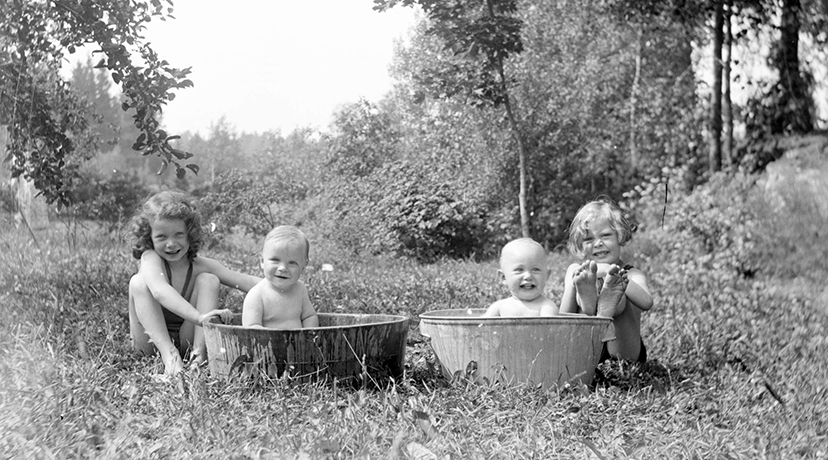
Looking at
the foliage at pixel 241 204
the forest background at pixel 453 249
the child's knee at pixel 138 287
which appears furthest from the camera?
the foliage at pixel 241 204

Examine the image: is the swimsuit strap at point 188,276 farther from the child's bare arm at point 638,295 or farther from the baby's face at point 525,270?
the child's bare arm at point 638,295

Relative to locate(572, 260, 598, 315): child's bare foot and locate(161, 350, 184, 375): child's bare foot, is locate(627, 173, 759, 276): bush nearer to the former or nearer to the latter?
locate(572, 260, 598, 315): child's bare foot

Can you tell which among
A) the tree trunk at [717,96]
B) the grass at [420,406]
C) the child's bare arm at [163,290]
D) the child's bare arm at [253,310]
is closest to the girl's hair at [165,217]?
the child's bare arm at [163,290]

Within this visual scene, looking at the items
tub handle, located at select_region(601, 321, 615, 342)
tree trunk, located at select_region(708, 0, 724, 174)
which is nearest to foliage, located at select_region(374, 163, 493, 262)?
tree trunk, located at select_region(708, 0, 724, 174)

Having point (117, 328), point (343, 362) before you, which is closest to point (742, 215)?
point (343, 362)

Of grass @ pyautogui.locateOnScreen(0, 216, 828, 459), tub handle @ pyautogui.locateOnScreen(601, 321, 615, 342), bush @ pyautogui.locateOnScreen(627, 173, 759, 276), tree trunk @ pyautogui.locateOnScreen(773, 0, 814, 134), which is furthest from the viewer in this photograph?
tree trunk @ pyautogui.locateOnScreen(773, 0, 814, 134)

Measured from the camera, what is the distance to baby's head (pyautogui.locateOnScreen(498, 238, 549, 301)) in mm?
2910

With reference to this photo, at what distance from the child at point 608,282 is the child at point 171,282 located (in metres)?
1.33

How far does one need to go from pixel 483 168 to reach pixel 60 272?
8100mm

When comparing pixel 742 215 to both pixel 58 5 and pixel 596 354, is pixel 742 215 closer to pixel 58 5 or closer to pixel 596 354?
pixel 596 354

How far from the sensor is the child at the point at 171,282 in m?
3.01

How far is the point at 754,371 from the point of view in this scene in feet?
9.61

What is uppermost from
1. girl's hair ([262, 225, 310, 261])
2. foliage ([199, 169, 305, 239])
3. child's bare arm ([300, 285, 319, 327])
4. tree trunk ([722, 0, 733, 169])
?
tree trunk ([722, 0, 733, 169])

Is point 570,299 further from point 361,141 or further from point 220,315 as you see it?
point 361,141
